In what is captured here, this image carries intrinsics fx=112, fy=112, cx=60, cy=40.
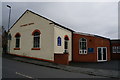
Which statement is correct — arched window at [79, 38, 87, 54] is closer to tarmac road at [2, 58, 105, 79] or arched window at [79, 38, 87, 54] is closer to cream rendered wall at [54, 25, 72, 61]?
cream rendered wall at [54, 25, 72, 61]

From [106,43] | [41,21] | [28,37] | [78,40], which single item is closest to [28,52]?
[28,37]

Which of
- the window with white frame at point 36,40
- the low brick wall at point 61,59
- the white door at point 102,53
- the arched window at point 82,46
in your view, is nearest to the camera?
the low brick wall at point 61,59

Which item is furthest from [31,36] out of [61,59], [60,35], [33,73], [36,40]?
[33,73]

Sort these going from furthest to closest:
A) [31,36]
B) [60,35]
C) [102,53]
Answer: [102,53] → [31,36] → [60,35]

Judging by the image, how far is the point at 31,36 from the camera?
49.9ft

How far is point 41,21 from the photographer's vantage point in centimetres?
1440

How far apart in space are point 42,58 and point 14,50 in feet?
19.5

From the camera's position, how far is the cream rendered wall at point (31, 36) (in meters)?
13.3

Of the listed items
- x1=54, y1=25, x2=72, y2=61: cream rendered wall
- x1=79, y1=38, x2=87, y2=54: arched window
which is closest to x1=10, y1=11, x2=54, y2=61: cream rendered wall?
x1=54, y1=25, x2=72, y2=61: cream rendered wall

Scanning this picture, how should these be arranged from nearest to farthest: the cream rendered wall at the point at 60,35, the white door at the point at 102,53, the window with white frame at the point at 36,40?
the cream rendered wall at the point at 60,35 < the window with white frame at the point at 36,40 < the white door at the point at 102,53

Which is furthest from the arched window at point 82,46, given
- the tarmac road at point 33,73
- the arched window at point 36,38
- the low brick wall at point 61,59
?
the tarmac road at point 33,73

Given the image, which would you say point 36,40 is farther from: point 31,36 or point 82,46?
point 82,46

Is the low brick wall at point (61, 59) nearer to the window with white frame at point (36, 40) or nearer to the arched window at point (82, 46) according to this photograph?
the window with white frame at point (36, 40)

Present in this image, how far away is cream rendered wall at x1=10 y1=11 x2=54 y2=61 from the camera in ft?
43.6
